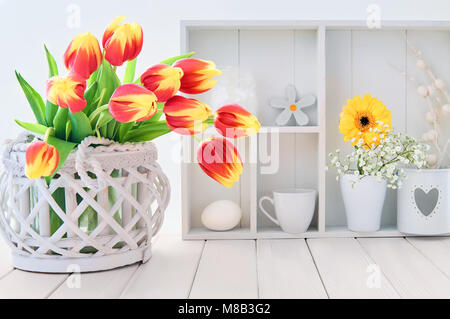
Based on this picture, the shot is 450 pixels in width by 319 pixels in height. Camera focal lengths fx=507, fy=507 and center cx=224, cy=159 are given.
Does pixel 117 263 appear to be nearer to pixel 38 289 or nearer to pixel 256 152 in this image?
pixel 38 289

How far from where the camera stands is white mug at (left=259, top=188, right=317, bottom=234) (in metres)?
1.21

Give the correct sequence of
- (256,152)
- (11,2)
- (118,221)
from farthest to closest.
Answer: (11,2)
(256,152)
(118,221)

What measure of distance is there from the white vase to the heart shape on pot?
0.42 ft

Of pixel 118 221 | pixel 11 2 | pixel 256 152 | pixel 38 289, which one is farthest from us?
pixel 11 2

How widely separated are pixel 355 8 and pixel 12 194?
96cm

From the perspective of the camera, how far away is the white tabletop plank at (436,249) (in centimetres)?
Result: 98

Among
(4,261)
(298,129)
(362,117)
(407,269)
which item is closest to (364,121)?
(362,117)

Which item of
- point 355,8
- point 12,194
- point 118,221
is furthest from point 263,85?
point 12,194

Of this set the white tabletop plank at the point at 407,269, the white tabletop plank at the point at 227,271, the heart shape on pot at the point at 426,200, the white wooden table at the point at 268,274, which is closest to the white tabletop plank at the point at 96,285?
the white wooden table at the point at 268,274

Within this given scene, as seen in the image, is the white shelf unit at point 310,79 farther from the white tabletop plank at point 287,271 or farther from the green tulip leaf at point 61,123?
the green tulip leaf at point 61,123

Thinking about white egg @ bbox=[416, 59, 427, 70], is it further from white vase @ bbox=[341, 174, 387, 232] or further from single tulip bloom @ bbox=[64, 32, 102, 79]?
single tulip bloom @ bbox=[64, 32, 102, 79]

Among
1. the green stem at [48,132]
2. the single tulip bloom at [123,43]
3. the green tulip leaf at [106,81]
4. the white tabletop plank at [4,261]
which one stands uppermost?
the single tulip bloom at [123,43]

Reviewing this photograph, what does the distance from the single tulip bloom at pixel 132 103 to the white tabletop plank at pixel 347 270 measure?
407 millimetres

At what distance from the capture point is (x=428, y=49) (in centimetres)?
130
